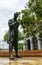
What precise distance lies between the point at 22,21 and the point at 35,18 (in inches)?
64.4

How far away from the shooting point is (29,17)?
24578 mm

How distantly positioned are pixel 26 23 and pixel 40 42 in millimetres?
8422

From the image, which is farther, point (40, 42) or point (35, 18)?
point (40, 42)

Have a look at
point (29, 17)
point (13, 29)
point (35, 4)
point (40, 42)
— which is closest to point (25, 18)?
point (29, 17)

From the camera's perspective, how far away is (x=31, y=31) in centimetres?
2445

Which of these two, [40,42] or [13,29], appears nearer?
[13,29]

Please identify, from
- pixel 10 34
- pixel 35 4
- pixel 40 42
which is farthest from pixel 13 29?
pixel 40 42

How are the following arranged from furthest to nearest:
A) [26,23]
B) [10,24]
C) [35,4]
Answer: [26,23], [35,4], [10,24]

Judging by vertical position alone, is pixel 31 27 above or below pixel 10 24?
above

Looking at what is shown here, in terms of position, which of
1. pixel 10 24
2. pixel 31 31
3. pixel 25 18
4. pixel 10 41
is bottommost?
pixel 10 41

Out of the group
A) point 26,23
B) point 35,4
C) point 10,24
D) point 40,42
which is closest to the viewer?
point 10,24

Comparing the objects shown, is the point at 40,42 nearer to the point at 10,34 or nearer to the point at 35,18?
the point at 35,18

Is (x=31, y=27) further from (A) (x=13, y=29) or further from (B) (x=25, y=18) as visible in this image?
(A) (x=13, y=29)

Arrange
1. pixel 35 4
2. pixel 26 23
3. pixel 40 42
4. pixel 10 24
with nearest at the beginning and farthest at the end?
pixel 10 24 < pixel 35 4 < pixel 26 23 < pixel 40 42
